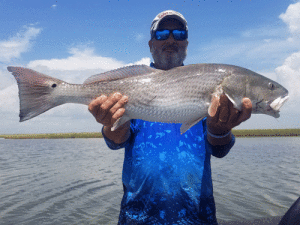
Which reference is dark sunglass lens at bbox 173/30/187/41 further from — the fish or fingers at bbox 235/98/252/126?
fingers at bbox 235/98/252/126

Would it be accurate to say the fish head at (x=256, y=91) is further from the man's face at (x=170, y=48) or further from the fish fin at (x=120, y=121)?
the fish fin at (x=120, y=121)

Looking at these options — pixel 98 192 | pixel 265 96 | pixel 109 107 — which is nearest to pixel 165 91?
pixel 109 107

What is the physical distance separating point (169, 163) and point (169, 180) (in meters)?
0.22

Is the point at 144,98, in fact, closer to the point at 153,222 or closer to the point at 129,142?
the point at 129,142

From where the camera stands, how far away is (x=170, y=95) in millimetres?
2887

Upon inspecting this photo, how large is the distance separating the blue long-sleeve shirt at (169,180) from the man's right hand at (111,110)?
19cm

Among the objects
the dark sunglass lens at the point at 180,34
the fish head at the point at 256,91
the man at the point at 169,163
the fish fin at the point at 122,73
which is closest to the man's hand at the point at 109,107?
the man at the point at 169,163

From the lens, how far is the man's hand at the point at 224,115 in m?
2.66

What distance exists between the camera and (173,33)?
3.77 m

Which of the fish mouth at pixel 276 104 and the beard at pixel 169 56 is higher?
the beard at pixel 169 56

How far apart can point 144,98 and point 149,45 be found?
1654 mm

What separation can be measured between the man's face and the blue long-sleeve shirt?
1.38 meters

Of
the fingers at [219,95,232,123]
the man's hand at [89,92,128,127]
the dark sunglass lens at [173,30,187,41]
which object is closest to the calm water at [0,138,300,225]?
the man's hand at [89,92,128,127]

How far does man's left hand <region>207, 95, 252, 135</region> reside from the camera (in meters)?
2.66
